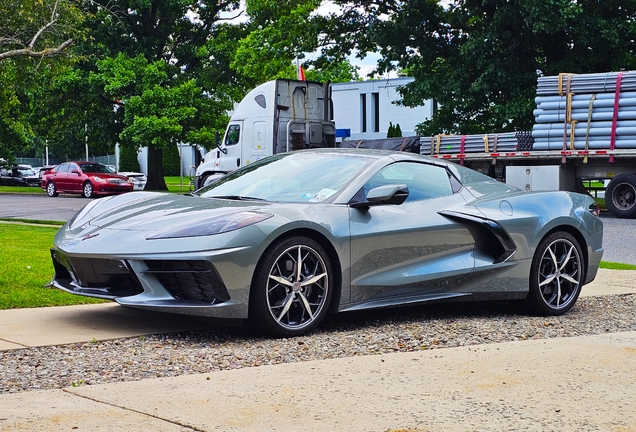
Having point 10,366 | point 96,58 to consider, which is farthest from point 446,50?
point 10,366

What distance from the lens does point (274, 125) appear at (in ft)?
77.5

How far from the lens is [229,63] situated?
126ft

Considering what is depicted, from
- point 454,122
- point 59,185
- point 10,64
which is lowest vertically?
point 59,185

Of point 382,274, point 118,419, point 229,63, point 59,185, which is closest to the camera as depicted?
point 118,419

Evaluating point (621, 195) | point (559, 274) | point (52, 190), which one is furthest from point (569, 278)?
point (52, 190)

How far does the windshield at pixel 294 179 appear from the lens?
6.57m

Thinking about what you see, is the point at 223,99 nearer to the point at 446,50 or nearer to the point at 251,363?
the point at 446,50

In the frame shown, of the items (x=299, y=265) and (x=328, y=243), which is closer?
(x=299, y=265)

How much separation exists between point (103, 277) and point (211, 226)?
2.57 feet

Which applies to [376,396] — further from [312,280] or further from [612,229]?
[612,229]

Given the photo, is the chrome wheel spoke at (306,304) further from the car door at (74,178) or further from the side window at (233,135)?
the car door at (74,178)

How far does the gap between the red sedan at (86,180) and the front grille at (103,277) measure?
28.3m

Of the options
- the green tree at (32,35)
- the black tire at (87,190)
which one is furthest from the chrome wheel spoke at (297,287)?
the black tire at (87,190)

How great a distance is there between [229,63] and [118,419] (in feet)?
116
